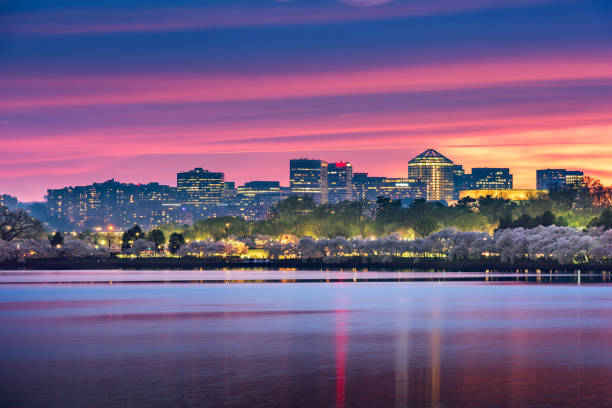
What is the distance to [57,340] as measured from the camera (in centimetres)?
4147

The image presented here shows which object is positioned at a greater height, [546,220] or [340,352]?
[546,220]

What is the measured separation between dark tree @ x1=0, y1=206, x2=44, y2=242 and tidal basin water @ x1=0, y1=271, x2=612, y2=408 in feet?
421

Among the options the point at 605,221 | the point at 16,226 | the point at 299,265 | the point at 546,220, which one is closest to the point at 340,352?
the point at 605,221

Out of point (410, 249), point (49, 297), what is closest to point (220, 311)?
point (49, 297)

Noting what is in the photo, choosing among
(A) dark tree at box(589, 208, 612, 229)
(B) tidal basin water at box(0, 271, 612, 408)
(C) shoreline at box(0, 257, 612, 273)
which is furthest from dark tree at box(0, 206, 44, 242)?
(B) tidal basin water at box(0, 271, 612, 408)

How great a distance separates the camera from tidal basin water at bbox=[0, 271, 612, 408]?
1041 inches

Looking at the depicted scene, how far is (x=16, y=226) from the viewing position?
19162cm

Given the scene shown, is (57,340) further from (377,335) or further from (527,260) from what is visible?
(527,260)

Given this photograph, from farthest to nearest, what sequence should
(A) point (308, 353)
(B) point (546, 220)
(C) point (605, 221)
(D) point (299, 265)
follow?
1. (B) point (546, 220)
2. (D) point (299, 265)
3. (C) point (605, 221)
4. (A) point (308, 353)

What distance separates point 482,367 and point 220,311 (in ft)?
96.2

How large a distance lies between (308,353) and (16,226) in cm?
16869

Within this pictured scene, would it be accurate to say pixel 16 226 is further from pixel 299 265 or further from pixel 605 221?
pixel 605 221

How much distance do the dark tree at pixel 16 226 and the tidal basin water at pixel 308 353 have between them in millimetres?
128210

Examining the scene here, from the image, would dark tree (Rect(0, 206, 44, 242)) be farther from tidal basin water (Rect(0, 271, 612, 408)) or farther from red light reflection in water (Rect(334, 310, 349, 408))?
red light reflection in water (Rect(334, 310, 349, 408))
